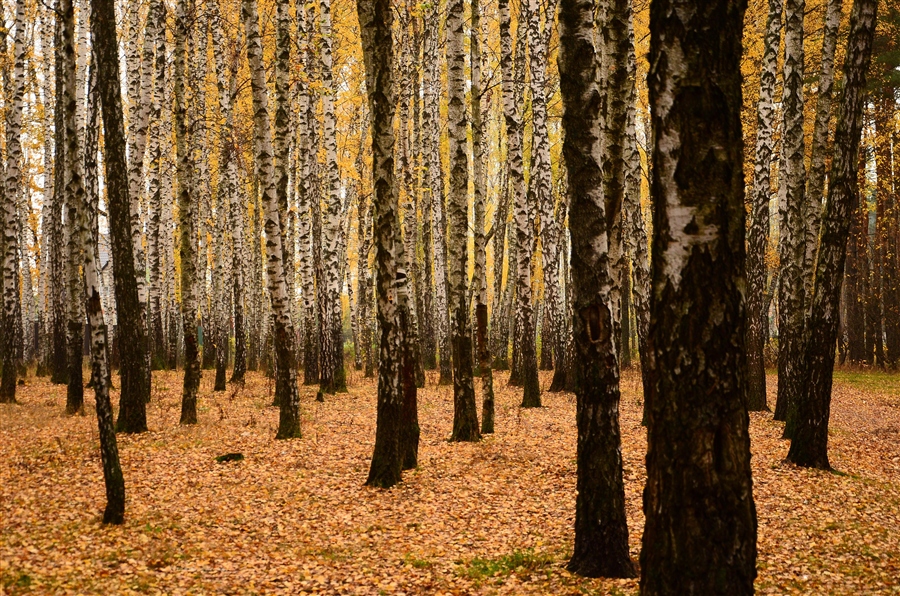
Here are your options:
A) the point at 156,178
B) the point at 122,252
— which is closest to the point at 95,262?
the point at 122,252

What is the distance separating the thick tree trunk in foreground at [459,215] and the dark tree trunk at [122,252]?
16.4 ft

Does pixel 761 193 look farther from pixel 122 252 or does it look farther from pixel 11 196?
pixel 11 196

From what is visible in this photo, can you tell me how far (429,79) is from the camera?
19719 millimetres

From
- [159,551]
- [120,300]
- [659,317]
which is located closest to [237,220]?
[120,300]

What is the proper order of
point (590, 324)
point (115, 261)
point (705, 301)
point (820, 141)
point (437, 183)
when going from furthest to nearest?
point (437, 183) < point (820, 141) < point (115, 261) < point (590, 324) < point (705, 301)

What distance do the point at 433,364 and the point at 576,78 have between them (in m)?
20.9

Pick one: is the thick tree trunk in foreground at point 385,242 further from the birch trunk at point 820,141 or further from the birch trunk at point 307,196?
the birch trunk at point 307,196

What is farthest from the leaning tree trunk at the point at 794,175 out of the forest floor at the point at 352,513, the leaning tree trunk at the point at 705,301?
the leaning tree trunk at the point at 705,301

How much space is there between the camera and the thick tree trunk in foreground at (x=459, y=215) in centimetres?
1053

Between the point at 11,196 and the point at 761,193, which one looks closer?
the point at 761,193

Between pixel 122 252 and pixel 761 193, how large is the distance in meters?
11.8

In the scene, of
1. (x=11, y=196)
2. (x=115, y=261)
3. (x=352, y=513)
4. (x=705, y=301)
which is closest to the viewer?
(x=705, y=301)

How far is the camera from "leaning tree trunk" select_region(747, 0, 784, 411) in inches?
515

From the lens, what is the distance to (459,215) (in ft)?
34.9
